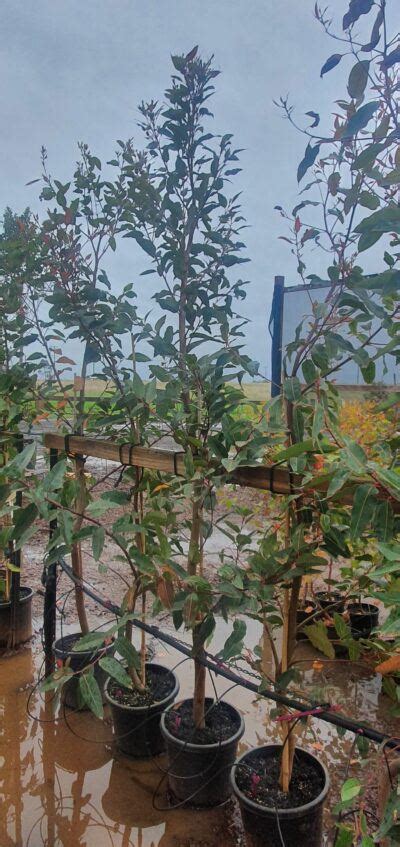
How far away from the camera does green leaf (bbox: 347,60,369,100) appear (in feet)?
2.83

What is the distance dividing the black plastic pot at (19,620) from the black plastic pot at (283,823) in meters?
1.48

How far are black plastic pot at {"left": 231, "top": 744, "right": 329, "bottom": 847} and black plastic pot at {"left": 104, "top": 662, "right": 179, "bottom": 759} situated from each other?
48 centimetres

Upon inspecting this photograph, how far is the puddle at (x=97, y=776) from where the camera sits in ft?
4.89

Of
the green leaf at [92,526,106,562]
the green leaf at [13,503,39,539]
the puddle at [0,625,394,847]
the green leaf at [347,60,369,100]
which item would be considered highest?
the green leaf at [347,60,369,100]

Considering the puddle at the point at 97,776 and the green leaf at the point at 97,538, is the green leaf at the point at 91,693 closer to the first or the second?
the green leaf at the point at 97,538

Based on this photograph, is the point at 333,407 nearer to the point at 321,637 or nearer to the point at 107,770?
the point at 321,637

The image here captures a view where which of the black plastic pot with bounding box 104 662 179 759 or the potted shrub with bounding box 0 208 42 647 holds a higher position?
the potted shrub with bounding box 0 208 42 647

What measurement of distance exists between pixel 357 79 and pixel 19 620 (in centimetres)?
241

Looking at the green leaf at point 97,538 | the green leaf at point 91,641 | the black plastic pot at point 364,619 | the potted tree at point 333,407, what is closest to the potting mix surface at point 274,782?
the potted tree at point 333,407

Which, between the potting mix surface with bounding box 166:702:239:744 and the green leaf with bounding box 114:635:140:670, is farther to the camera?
the potting mix surface with bounding box 166:702:239:744

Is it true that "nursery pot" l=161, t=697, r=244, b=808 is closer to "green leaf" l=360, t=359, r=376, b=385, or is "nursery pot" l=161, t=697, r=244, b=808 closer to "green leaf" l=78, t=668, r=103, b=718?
"green leaf" l=78, t=668, r=103, b=718

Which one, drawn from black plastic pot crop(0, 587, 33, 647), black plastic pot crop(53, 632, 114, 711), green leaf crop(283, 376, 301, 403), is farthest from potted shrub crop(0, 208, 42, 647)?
green leaf crop(283, 376, 301, 403)

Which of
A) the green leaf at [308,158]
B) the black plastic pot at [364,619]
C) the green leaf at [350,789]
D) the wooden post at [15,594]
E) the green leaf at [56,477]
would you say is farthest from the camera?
the black plastic pot at [364,619]

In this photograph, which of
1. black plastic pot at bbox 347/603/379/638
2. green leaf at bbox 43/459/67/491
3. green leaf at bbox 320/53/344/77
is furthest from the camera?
black plastic pot at bbox 347/603/379/638
